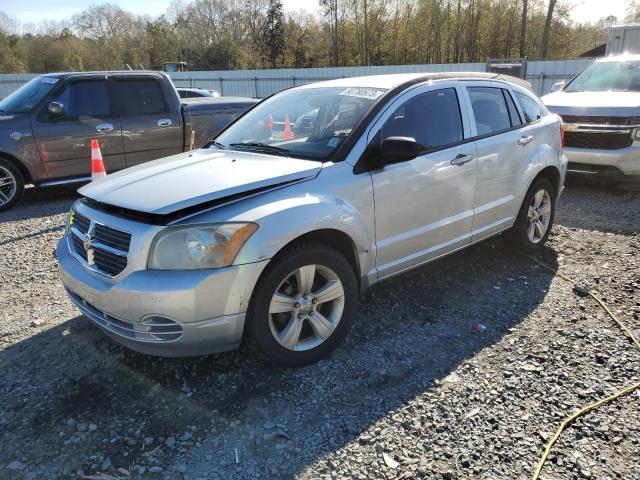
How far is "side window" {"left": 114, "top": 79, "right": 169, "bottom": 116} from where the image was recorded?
7980 millimetres

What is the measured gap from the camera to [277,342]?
3.09 m

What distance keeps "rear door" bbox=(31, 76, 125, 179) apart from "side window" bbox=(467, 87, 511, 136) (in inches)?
221

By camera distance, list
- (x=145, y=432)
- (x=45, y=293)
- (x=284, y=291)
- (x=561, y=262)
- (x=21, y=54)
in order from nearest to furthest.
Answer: (x=145, y=432) → (x=284, y=291) → (x=45, y=293) → (x=561, y=262) → (x=21, y=54)

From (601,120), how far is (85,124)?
762 cm

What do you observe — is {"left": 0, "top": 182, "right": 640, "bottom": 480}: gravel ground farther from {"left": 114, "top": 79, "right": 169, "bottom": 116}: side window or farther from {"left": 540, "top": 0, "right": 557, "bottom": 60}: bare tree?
{"left": 540, "top": 0, "right": 557, "bottom": 60}: bare tree

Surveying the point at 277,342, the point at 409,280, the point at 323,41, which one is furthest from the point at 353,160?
the point at 323,41

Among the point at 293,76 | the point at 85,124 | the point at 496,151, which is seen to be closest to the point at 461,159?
the point at 496,151

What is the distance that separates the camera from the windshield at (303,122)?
11.8 feet

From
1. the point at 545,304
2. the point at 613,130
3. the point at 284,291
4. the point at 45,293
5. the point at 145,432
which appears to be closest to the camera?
the point at 145,432

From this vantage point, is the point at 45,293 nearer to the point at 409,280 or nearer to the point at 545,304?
the point at 409,280

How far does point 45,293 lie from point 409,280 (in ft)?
10.5

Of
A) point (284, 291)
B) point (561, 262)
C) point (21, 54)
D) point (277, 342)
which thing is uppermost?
point (21, 54)

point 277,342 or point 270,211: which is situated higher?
point 270,211

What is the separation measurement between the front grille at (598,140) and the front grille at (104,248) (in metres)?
7.17
